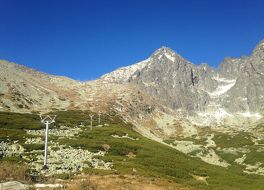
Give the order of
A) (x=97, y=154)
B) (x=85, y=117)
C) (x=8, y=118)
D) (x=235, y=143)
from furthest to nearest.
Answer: (x=235, y=143) < (x=85, y=117) < (x=8, y=118) < (x=97, y=154)

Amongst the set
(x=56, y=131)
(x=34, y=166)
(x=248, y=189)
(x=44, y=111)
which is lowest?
(x=248, y=189)

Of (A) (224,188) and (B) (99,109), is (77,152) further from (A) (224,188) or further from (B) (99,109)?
(B) (99,109)

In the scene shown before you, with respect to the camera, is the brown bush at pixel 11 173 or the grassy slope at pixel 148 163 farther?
the grassy slope at pixel 148 163

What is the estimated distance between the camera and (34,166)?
6097cm

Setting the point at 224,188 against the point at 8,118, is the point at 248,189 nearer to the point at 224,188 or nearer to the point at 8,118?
the point at 224,188

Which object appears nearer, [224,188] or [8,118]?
[224,188]

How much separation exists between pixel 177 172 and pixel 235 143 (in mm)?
99883

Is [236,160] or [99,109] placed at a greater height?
[99,109]

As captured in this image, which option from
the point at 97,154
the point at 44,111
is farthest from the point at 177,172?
the point at 44,111

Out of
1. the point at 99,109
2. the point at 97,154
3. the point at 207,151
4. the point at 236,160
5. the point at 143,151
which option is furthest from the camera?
the point at 99,109

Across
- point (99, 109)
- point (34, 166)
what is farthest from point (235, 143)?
point (34, 166)

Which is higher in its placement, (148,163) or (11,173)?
(11,173)

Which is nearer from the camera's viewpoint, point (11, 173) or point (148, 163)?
point (11, 173)

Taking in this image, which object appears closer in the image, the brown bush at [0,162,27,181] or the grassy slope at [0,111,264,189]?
the brown bush at [0,162,27,181]
